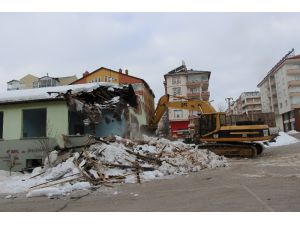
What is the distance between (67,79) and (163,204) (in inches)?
2332

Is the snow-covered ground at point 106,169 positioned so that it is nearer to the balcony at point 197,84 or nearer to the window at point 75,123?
the window at point 75,123

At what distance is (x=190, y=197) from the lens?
330 inches

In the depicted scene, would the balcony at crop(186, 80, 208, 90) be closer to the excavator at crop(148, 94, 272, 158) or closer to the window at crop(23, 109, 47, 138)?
the excavator at crop(148, 94, 272, 158)

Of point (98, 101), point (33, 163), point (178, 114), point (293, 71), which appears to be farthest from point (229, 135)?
point (293, 71)

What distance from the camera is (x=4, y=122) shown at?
17156 millimetres

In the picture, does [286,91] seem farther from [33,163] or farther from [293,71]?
[33,163]

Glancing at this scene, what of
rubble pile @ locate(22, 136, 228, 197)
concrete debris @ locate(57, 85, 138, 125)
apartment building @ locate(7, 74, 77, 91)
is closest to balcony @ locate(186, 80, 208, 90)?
apartment building @ locate(7, 74, 77, 91)

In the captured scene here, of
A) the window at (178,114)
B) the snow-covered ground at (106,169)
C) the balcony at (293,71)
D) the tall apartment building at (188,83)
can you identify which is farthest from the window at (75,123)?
the balcony at (293,71)

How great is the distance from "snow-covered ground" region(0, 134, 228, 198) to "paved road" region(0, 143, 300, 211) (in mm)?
879

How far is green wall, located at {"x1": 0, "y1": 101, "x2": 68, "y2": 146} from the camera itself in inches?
647

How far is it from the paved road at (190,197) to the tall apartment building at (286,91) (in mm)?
57092

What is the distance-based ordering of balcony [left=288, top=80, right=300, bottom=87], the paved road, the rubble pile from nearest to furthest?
the paved road, the rubble pile, balcony [left=288, top=80, right=300, bottom=87]

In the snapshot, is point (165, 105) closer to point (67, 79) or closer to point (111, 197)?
point (111, 197)

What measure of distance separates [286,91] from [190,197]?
65.0m
